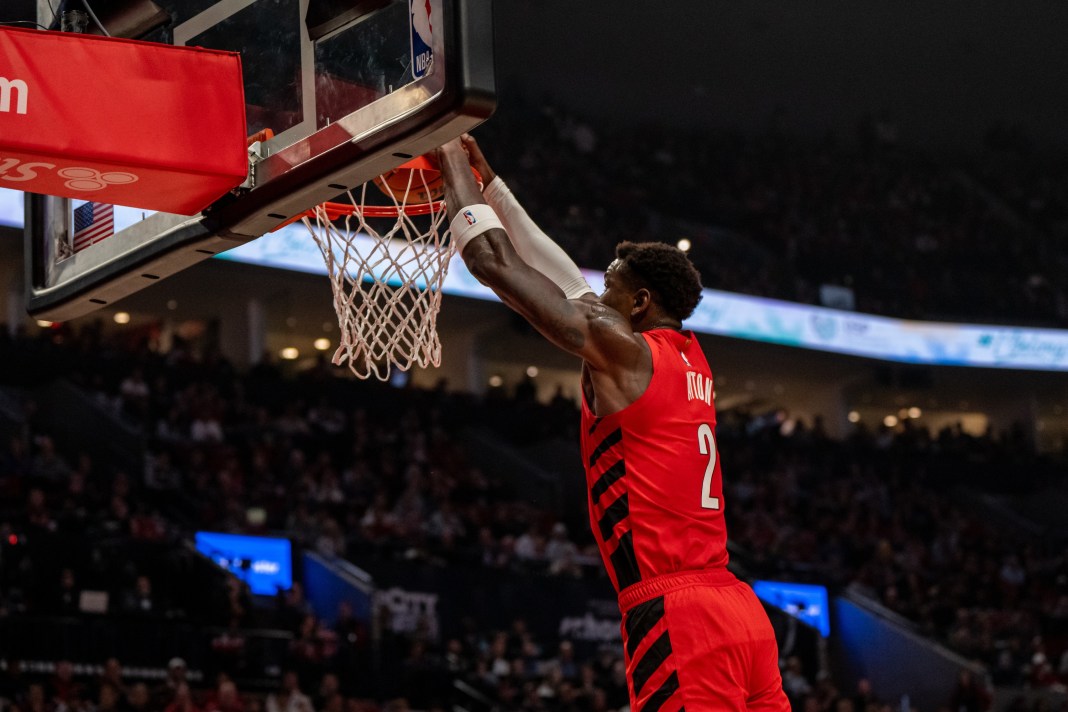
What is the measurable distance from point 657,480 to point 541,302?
650 mm

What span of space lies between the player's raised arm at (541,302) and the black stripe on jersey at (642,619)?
707 mm

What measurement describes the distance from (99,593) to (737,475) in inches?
558

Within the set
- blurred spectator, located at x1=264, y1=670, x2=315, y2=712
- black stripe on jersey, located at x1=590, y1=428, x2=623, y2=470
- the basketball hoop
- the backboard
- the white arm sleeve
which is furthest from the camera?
blurred spectator, located at x1=264, y1=670, x2=315, y2=712

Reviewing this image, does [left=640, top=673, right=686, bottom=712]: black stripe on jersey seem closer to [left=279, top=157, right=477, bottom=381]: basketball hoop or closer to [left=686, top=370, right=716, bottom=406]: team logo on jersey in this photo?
[left=686, top=370, right=716, bottom=406]: team logo on jersey

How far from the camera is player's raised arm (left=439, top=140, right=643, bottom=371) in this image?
406 centimetres

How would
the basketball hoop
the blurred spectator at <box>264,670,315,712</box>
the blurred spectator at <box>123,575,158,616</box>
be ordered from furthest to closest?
the blurred spectator at <box>123,575,158,616</box>, the blurred spectator at <box>264,670,315,712</box>, the basketball hoop

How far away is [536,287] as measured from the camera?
409cm

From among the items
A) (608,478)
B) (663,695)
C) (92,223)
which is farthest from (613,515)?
(92,223)

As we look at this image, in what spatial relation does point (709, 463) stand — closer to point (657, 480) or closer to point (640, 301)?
point (657, 480)

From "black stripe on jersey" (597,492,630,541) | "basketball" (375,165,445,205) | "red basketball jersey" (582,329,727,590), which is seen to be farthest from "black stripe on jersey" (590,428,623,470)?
"basketball" (375,165,445,205)

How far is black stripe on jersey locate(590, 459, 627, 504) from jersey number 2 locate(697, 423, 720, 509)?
0.83 feet

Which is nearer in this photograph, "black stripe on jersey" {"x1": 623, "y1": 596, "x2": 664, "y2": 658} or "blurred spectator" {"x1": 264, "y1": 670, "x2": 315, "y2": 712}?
"black stripe on jersey" {"x1": 623, "y1": 596, "x2": 664, "y2": 658}

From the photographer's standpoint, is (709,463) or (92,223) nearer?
(709,463)

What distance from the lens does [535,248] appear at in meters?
4.65
